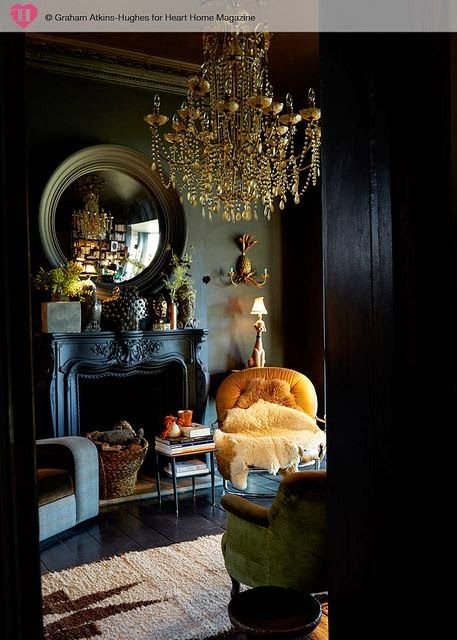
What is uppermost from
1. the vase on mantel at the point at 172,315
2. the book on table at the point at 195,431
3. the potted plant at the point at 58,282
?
the potted plant at the point at 58,282

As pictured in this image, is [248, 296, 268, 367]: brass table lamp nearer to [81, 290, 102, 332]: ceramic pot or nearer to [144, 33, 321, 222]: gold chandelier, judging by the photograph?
[81, 290, 102, 332]: ceramic pot

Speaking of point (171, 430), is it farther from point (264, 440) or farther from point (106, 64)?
point (106, 64)

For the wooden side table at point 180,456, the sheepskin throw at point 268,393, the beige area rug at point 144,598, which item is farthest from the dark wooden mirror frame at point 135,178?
the beige area rug at point 144,598

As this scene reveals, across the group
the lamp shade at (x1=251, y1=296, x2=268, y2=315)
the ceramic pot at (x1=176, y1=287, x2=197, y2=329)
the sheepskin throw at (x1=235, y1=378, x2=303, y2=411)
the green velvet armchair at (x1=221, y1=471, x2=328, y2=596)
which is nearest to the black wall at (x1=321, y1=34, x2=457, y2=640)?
the green velvet armchair at (x1=221, y1=471, x2=328, y2=596)

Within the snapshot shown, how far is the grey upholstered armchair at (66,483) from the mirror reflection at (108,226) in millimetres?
1692

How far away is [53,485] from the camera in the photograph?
13.0 ft

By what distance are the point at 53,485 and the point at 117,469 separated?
940 mm

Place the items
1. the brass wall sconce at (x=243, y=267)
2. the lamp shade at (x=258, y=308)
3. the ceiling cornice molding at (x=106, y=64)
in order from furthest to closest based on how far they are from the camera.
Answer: the brass wall sconce at (x=243, y=267) < the lamp shade at (x=258, y=308) < the ceiling cornice molding at (x=106, y=64)

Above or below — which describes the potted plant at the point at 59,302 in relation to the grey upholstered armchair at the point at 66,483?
above

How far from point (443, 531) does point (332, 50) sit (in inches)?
39.3

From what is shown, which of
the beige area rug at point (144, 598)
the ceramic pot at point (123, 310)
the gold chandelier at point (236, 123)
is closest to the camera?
the beige area rug at point (144, 598)

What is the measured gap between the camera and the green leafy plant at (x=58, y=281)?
495cm

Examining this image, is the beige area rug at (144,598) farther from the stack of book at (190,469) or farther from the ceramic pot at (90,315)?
the ceramic pot at (90,315)

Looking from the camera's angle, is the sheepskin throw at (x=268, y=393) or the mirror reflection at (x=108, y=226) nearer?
the mirror reflection at (x=108, y=226)
